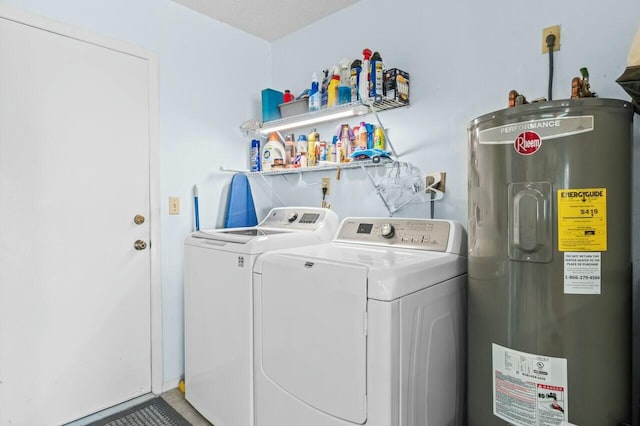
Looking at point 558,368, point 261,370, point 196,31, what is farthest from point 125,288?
point 558,368

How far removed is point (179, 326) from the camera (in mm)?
2367

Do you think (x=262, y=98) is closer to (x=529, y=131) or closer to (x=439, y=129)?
(x=439, y=129)

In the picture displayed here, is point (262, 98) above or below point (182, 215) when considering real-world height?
above

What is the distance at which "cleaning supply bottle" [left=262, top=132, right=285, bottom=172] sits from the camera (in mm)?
2523

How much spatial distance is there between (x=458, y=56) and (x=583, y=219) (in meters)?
1.11

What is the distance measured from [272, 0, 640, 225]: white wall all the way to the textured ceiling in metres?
0.10

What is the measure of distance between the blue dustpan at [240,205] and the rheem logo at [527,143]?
182 centimetres

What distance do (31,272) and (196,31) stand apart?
5.62 ft

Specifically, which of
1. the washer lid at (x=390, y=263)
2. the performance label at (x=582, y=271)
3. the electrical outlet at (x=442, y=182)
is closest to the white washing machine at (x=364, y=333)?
the washer lid at (x=390, y=263)

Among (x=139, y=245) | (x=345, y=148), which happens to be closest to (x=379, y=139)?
(x=345, y=148)

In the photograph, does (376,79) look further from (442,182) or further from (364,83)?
(442,182)

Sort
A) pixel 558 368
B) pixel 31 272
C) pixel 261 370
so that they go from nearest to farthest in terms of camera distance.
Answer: pixel 558 368 < pixel 261 370 < pixel 31 272

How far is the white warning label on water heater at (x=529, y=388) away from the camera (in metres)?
1.15

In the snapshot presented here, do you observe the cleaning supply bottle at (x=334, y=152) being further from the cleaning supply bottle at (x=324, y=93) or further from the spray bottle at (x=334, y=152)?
the cleaning supply bottle at (x=324, y=93)
